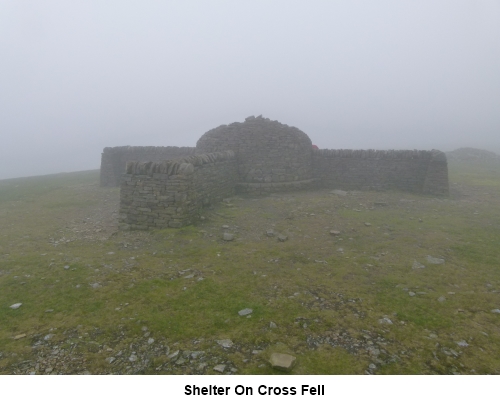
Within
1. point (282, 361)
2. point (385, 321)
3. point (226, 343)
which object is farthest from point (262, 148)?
point (282, 361)

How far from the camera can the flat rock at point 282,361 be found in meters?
3.69

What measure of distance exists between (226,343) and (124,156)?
56.6 feet

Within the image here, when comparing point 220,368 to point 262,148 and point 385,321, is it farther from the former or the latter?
point 262,148

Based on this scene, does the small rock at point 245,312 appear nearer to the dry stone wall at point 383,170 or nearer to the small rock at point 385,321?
the small rock at point 385,321

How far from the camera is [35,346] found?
4305mm

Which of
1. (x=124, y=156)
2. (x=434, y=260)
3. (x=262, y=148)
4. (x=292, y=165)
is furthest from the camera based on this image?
(x=124, y=156)

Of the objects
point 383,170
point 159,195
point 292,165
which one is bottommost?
point 159,195

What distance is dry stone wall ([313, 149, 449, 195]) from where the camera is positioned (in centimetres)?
1405

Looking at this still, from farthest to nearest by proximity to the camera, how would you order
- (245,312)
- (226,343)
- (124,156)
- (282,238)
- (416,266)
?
(124,156)
(282,238)
(416,266)
(245,312)
(226,343)

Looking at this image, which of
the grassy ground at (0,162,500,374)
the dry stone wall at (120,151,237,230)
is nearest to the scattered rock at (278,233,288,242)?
the grassy ground at (0,162,500,374)

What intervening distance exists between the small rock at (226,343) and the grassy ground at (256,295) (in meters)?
0.06

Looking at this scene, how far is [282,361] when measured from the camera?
377 centimetres

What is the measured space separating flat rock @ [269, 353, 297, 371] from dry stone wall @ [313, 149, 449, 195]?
1252cm

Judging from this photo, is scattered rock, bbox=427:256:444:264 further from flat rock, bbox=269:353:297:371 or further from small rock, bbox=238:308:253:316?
flat rock, bbox=269:353:297:371
